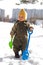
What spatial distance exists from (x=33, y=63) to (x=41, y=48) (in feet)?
3.84

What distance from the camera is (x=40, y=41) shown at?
6461 mm

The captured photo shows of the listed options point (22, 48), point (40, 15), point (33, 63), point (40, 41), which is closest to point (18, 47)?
point (22, 48)

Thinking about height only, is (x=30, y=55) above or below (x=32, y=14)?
below

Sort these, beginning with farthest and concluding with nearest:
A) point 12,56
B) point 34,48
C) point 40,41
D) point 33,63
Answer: point 40,41 → point 34,48 → point 12,56 → point 33,63

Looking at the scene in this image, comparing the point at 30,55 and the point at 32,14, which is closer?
the point at 30,55

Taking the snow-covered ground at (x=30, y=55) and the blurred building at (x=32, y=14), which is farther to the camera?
the blurred building at (x=32, y=14)

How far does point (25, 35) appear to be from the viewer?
4680 mm

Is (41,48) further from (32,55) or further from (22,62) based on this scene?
(22,62)

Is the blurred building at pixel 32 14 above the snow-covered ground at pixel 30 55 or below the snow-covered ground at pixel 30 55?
above

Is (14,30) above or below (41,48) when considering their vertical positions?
above

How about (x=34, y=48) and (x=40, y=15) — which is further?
(x=40, y=15)

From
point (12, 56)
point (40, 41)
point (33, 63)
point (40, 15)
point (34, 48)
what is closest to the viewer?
point (33, 63)

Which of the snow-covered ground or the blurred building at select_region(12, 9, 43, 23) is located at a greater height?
the blurred building at select_region(12, 9, 43, 23)

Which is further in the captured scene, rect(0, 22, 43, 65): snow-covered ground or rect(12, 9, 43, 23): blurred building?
rect(12, 9, 43, 23): blurred building
